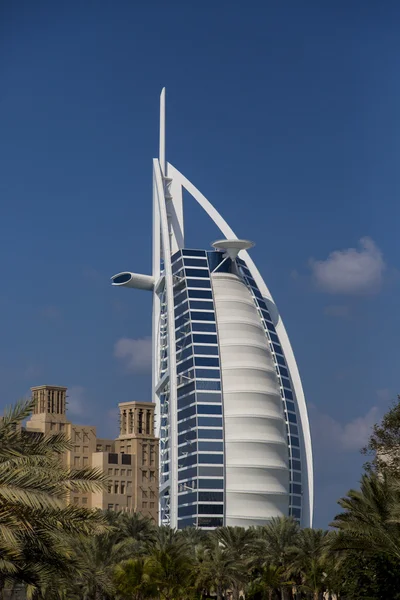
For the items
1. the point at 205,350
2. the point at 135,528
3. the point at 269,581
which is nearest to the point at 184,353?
the point at 205,350

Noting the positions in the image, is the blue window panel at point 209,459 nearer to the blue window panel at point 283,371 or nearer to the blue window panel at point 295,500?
the blue window panel at point 295,500

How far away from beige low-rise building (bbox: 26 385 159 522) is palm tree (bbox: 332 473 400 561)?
10461 cm

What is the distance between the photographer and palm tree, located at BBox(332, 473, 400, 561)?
1673 inches

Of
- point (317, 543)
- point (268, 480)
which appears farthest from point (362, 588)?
point (268, 480)

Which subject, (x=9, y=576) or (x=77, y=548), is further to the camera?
(x=77, y=548)

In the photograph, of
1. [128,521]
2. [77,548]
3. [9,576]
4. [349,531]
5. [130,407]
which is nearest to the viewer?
[9,576]

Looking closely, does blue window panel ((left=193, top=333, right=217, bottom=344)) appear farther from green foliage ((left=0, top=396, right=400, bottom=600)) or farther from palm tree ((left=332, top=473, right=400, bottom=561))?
palm tree ((left=332, top=473, right=400, bottom=561))

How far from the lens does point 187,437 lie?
145500 millimetres

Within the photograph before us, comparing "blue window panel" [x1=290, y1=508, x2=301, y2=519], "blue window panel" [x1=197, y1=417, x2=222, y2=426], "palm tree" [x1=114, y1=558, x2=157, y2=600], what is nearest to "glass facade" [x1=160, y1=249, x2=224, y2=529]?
"blue window panel" [x1=197, y1=417, x2=222, y2=426]

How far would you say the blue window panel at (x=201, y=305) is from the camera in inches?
5861

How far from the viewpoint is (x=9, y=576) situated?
85.5ft

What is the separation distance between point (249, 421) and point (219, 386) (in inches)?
234

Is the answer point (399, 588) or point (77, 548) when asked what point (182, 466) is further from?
point (399, 588)

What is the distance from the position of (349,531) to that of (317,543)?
31198 millimetres
